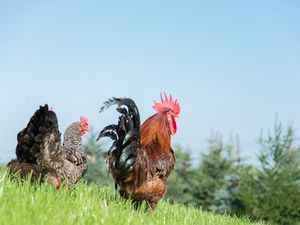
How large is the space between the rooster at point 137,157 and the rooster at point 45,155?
0.82 metres

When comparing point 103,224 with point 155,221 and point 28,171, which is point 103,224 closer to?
point 155,221

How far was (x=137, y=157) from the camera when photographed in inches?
275

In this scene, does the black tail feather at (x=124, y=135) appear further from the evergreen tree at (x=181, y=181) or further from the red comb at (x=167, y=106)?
the evergreen tree at (x=181, y=181)

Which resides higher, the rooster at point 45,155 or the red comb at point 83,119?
the red comb at point 83,119

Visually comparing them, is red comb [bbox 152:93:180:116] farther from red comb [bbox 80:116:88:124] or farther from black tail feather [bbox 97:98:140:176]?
red comb [bbox 80:116:88:124]

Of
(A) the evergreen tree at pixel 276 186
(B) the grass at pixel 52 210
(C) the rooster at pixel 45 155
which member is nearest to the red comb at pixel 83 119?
(C) the rooster at pixel 45 155

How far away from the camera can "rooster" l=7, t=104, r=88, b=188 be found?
746 cm

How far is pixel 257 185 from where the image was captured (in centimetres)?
1634

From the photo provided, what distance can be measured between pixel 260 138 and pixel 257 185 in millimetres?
1437

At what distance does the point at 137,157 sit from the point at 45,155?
4.55 ft

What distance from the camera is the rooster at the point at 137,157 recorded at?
6.91m

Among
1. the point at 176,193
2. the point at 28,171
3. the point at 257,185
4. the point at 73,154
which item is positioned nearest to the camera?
the point at 28,171

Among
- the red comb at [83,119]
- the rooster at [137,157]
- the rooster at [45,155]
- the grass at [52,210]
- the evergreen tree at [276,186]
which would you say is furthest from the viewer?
the evergreen tree at [276,186]

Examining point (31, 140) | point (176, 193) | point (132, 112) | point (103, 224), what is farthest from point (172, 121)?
point (176, 193)
